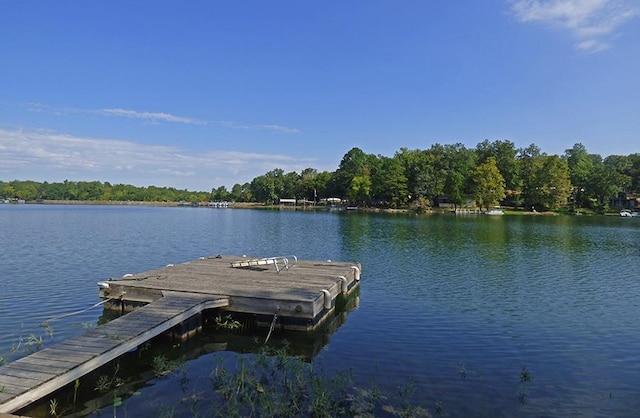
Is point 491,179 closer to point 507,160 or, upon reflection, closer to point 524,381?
point 507,160

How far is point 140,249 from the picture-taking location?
26.4m

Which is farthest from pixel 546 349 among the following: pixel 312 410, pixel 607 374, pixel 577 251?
pixel 577 251

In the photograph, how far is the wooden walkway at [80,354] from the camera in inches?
229

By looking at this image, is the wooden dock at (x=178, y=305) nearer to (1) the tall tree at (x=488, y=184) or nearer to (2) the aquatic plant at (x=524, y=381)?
(2) the aquatic plant at (x=524, y=381)

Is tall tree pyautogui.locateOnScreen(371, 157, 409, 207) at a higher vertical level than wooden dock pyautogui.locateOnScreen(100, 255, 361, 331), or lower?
higher

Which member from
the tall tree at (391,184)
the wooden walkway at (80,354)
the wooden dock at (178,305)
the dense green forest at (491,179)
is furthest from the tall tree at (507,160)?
the wooden walkway at (80,354)

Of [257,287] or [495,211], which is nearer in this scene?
[257,287]

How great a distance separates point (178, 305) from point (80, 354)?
125 inches

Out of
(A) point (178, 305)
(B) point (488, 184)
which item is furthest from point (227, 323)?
(B) point (488, 184)

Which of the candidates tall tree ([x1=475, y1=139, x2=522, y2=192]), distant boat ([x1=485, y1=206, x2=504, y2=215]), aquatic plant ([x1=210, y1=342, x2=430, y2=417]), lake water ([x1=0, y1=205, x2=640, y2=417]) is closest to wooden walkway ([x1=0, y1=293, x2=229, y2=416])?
lake water ([x1=0, y1=205, x2=640, y2=417])

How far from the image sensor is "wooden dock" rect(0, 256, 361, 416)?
20.8 ft

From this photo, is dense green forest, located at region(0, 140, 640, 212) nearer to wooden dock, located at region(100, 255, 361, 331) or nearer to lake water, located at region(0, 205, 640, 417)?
lake water, located at region(0, 205, 640, 417)

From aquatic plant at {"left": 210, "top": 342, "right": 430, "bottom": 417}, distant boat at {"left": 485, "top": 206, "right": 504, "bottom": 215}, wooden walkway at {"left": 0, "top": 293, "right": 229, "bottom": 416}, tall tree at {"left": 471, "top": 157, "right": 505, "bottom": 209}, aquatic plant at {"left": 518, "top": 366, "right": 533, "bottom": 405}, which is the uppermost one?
tall tree at {"left": 471, "top": 157, "right": 505, "bottom": 209}

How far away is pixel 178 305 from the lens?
10.1 metres
